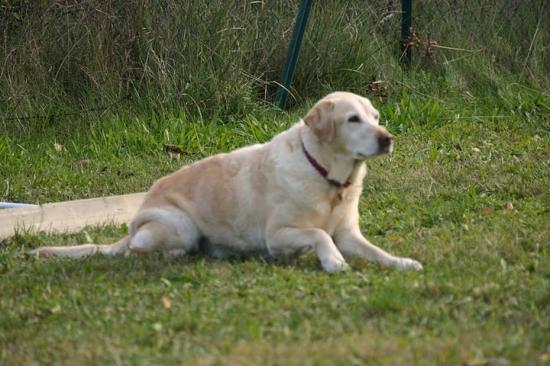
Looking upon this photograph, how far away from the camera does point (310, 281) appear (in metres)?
5.19

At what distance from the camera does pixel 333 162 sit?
5848 mm

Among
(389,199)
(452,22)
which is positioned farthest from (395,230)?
(452,22)

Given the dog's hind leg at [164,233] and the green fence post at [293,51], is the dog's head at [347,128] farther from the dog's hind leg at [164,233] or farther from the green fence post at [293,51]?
the green fence post at [293,51]

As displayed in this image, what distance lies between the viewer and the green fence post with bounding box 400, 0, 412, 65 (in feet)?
35.5

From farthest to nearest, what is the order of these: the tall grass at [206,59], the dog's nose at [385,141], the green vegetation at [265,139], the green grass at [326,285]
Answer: the tall grass at [206,59], the dog's nose at [385,141], the green vegetation at [265,139], the green grass at [326,285]

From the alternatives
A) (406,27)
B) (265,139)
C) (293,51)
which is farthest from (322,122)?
(406,27)

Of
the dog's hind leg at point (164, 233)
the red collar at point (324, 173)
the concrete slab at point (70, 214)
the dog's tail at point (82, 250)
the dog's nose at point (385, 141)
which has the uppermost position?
the dog's nose at point (385, 141)

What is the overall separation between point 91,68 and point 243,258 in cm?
431

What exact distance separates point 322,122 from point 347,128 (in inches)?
5.7

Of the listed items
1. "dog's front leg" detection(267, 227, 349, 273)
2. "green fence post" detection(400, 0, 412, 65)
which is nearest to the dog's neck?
"dog's front leg" detection(267, 227, 349, 273)

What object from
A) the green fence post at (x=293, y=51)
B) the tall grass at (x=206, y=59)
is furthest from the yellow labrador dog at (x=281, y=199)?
the green fence post at (x=293, y=51)

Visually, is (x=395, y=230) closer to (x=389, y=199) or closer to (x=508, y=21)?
(x=389, y=199)

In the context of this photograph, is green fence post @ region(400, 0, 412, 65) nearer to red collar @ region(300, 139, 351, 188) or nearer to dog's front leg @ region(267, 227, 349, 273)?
red collar @ region(300, 139, 351, 188)

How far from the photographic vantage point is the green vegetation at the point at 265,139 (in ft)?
14.1
